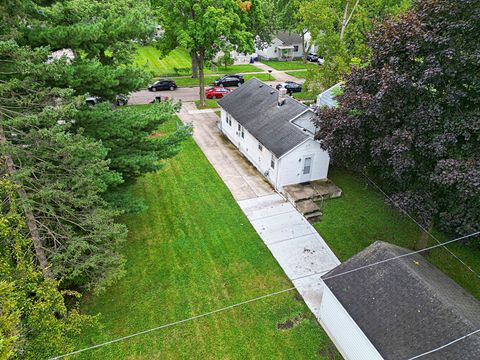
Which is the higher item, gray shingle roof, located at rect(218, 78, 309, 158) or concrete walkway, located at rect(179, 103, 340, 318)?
gray shingle roof, located at rect(218, 78, 309, 158)

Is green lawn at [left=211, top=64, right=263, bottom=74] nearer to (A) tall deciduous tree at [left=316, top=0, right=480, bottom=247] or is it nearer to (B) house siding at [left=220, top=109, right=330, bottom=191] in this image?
(B) house siding at [left=220, top=109, right=330, bottom=191]

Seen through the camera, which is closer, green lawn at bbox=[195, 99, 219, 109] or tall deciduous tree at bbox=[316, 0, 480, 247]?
tall deciduous tree at bbox=[316, 0, 480, 247]

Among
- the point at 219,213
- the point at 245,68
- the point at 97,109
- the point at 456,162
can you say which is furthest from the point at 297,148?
the point at 245,68

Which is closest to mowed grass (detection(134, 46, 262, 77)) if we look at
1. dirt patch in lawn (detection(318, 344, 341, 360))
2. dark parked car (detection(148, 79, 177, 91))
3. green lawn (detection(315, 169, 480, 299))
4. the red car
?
dark parked car (detection(148, 79, 177, 91))

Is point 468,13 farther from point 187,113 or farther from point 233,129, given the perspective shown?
point 187,113

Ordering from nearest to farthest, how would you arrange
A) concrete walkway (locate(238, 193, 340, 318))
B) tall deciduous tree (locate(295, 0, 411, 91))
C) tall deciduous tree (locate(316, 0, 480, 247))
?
tall deciduous tree (locate(316, 0, 480, 247))
concrete walkway (locate(238, 193, 340, 318))
tall deciduous tree (locate(295, 0, 411, 91))

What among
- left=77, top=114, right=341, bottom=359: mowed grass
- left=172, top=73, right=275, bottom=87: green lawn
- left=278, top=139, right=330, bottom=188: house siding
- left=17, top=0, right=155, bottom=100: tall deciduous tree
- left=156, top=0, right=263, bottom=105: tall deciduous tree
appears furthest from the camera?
left=172, top=73, right=275, bottom=87: green lawn

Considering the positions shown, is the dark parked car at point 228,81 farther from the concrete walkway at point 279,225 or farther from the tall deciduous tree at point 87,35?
the tall deciduous tree at point 87,35

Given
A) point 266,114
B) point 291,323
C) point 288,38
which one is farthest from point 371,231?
Result: point 288,38

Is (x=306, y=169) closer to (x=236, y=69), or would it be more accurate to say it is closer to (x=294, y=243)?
(x=294, y=243)
